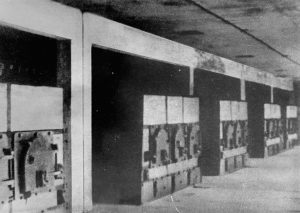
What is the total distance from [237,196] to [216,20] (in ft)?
9.20

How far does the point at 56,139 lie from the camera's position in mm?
5664

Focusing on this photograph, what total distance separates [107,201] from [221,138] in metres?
4.09

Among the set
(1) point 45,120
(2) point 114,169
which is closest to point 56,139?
(1) point 45,120

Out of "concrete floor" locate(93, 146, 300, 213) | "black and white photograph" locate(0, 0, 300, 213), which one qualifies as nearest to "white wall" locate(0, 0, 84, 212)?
"black and white photograph" locate(0, 0, 300, 213)

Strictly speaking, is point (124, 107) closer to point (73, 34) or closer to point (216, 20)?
point (73, 34)

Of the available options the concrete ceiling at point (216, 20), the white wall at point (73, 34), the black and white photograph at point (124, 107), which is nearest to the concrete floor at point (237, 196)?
the black and white photograph at point (124, 107)

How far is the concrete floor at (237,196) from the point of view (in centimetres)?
650

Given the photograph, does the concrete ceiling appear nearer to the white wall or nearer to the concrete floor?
the white wall

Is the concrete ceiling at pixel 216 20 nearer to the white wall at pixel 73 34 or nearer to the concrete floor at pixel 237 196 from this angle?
the white wall at pixel 73 34

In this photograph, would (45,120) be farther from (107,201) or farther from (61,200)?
(107,201)

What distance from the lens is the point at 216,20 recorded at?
22.5 ft

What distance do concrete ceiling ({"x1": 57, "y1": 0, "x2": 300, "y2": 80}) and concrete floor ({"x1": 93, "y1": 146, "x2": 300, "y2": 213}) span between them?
2652 millimetres

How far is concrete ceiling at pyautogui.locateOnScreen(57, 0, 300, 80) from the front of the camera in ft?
19.0

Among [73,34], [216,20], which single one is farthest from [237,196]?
[73,34]
